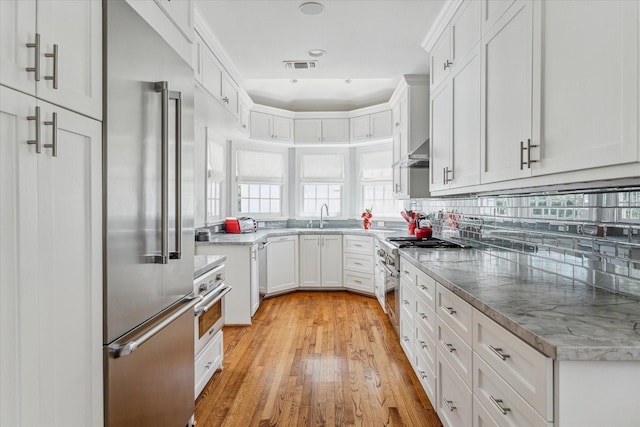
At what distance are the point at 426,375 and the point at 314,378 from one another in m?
0.81

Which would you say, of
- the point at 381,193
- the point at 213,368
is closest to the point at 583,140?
the point at 213,368

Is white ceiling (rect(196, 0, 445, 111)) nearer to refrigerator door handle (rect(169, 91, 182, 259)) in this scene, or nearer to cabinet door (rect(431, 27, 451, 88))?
cabinet door (rect(431, 27, 451, 88))

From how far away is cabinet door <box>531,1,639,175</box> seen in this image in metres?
1.07

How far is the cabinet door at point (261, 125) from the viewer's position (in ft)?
17.1

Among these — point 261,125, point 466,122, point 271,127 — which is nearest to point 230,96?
point 261,125

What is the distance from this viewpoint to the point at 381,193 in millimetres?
5746

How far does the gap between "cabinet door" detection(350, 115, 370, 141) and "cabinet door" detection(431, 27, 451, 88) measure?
226 cm

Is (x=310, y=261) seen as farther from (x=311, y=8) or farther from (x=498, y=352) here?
(x=498, y=352)

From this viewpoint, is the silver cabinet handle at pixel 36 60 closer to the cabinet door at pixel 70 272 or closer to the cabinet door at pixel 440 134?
the cabinet door at pixel 70 272

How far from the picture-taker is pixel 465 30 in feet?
7.92

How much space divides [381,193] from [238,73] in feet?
9.00

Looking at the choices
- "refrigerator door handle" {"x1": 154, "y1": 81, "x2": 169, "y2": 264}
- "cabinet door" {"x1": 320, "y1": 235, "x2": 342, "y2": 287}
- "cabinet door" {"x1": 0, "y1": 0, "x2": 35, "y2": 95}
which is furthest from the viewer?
"cabinet door" {"x1": 320, "y1": 235, "x2": 342, "y2": 287}

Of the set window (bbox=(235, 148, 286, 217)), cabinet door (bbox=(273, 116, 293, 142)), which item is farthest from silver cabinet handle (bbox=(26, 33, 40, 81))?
cabinet door (bbox=(273, 116, 293, 142))

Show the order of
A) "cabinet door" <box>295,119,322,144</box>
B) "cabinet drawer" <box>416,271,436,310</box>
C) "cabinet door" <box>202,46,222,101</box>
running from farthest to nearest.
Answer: "cabinet door" <box>295,119,322,144</box> < "cabinet door" <box>202,46,222,101</box> < "cabinet drawer" <box>416,271,436,310</box>
